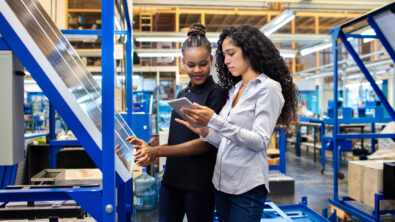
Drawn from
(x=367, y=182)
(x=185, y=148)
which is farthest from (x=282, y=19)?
(x=185, y=148)

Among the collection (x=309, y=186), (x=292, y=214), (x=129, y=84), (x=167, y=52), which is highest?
(x=167, y=52)

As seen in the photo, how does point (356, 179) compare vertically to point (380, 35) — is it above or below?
below

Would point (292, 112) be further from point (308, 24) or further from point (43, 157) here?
point (308, 24)

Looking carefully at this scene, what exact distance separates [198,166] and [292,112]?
0.53 m

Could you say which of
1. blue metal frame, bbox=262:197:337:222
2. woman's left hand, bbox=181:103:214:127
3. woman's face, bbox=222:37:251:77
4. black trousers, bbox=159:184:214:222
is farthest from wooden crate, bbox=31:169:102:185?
blue metal frame, bbox=262:197:337:222

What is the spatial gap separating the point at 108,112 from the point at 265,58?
73cm

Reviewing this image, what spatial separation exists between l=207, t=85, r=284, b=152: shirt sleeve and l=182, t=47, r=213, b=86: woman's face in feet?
1.12

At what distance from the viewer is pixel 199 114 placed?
113 centimetres

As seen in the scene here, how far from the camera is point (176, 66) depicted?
34.0ft

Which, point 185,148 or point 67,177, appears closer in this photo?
point 185,148

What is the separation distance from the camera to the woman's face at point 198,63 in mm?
1396

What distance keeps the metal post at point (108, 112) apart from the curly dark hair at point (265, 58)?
576 millimetres

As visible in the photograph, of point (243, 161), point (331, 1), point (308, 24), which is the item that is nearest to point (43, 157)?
point (243, 161)

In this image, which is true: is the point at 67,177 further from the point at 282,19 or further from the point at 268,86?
the point at 282,19
